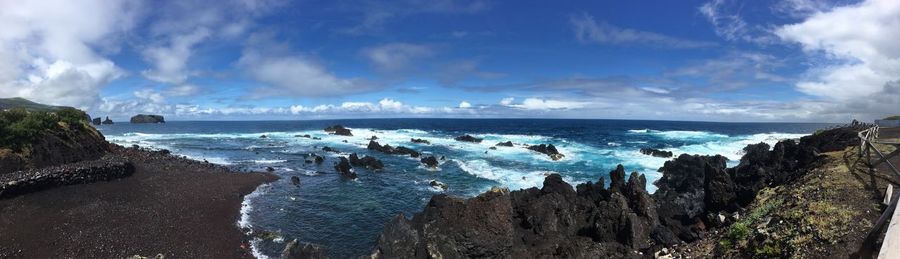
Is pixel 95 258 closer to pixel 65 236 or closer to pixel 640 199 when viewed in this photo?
pixel 65 236

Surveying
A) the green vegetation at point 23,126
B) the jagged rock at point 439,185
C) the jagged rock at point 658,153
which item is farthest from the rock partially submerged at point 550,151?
the green vegetation at point 23,126

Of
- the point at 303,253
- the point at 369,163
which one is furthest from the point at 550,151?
the point at 303,253

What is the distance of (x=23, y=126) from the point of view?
1307 inches

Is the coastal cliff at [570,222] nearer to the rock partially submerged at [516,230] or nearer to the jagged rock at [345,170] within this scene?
the rock partially submerged at [516,230]

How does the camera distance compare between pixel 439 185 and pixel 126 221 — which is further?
pixel 439 185

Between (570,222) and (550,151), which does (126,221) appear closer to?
(570,222)

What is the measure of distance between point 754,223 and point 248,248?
20.6 m

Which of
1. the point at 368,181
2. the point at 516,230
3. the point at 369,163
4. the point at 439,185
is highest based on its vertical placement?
the point at 516,230

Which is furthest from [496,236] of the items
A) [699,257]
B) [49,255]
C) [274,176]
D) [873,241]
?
[274,176]

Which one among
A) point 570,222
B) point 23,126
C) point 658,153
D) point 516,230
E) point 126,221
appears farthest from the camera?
point 658,153

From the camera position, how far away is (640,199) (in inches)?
797

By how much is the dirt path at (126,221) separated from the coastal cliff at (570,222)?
33.6ft

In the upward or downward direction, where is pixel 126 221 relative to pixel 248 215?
upward

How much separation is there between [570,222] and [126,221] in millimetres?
23165
